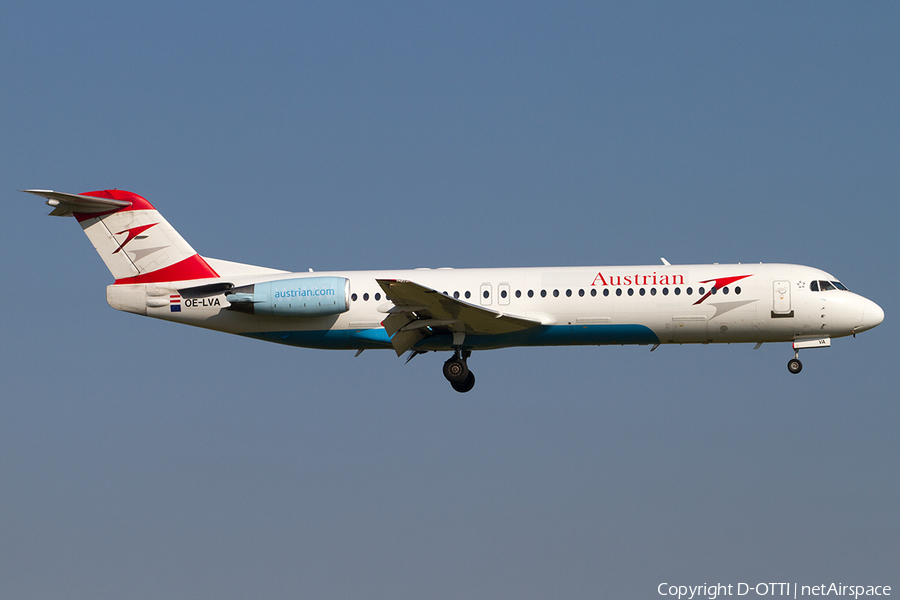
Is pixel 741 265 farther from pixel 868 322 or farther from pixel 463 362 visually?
pixel 463 362

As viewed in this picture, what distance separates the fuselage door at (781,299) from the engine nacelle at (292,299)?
12.2 m

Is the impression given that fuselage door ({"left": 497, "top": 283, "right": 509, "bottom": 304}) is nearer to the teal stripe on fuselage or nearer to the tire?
the teal stripe on fuselage

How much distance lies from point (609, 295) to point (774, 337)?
4991 mm

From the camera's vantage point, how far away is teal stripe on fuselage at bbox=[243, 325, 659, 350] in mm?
27672

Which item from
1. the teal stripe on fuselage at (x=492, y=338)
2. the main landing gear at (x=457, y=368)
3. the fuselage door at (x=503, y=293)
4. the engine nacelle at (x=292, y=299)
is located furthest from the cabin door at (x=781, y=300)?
the engine nacelle at (x=292, y=299)

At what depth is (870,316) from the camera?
91.2 ft

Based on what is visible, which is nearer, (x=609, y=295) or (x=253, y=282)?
(x=609, y=295)

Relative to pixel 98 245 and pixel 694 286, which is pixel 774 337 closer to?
pixel 694 286

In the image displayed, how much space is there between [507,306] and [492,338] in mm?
1066

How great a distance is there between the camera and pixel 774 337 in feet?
92.0

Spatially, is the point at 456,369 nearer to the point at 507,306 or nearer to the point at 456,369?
the point at 456,369

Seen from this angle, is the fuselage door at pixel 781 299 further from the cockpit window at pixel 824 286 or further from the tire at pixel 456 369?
the tire at pixel 456 369

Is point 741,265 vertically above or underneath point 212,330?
above

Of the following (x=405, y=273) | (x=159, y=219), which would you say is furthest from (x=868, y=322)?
(x=159, y=219)
